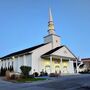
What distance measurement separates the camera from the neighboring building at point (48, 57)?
150 ft

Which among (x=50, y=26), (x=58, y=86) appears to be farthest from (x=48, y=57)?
(x=58, y=86)

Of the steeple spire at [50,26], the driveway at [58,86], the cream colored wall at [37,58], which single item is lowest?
the driveway at [58,86]

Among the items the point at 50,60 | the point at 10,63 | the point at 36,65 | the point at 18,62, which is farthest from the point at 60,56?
the point at 10,63

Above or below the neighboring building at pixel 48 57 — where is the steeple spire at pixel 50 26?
above

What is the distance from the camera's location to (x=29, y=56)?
45656 mm

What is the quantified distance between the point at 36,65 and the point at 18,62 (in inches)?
229

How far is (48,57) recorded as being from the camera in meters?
47.4

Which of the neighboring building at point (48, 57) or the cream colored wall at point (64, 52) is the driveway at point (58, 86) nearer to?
the neighboring building at point (48, 57)

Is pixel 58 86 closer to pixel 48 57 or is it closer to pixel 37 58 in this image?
pixel 37 58

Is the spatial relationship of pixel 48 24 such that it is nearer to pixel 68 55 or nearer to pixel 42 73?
pixel 68 55

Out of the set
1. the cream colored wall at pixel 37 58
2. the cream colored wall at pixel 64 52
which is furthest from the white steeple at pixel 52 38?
the cream colored wall at pixel 37 58

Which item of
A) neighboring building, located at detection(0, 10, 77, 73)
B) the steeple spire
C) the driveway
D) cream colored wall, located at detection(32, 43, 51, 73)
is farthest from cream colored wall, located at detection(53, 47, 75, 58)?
the driveway

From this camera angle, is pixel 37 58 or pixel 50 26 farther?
pixel 50 26

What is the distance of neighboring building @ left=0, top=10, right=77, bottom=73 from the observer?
4562cm
